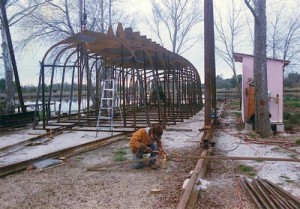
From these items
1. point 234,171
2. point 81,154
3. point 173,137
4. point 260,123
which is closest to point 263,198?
point 234,171

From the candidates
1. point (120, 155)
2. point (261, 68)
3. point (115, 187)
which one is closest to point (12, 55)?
point (120, 155)

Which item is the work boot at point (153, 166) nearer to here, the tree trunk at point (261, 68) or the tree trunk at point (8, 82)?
the tree trunk at point (261, 68)

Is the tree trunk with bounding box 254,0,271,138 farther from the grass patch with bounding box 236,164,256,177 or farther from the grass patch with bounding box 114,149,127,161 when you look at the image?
the grass patch with bounding box 114,149,127,161

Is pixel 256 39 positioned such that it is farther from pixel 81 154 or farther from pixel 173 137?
pixel 81 154

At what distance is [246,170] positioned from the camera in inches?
257

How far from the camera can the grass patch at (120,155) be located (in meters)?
7.53

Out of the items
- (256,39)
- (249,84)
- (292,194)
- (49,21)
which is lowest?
(292,194)

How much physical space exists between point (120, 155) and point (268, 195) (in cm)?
365

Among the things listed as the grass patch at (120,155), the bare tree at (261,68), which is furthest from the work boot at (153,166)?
the bare tree at (261,68)

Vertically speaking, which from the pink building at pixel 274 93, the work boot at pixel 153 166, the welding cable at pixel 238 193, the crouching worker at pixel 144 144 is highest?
the pink building at pixel 274 93

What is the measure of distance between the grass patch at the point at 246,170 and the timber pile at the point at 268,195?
558mm

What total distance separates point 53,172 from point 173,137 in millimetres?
4513

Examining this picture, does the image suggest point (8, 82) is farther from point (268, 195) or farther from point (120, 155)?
point (268, 195)

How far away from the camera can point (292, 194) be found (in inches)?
203
